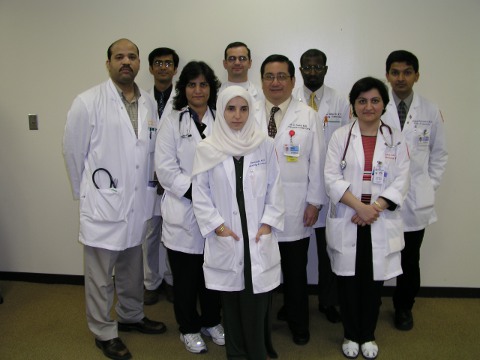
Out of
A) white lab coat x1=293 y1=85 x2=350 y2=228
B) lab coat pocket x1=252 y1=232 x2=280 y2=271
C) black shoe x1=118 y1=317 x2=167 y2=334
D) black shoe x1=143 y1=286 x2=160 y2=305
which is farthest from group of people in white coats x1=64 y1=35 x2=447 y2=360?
black shoe x1=143 y1=286 x2=160 y2=305

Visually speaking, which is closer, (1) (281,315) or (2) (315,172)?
(2) (315,172)

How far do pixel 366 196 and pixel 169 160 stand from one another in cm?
117

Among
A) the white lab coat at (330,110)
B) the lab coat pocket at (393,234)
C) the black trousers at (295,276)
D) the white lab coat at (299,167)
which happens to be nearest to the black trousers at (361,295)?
the lab coat pocket at (393,234)

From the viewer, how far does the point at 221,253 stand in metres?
2.02

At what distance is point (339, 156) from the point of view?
230 centimetres

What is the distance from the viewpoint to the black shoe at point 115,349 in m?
2.42

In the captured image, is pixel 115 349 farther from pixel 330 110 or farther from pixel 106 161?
pixel 330 110

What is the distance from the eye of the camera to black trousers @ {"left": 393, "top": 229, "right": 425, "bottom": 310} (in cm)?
271

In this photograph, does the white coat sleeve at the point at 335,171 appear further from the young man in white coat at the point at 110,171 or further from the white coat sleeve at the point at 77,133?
the white coat sleeve at the point at 77,133

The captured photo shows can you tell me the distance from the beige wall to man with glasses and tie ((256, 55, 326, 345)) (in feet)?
3.12

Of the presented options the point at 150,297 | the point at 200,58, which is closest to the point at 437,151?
the point at 200,58

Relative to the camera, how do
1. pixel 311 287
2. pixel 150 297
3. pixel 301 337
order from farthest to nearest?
pixel 311 287 < pixel 150 297 < pixel 301 337

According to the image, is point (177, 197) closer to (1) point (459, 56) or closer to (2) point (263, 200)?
(2) point (263, 200)

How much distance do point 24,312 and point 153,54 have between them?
7.56 feet
